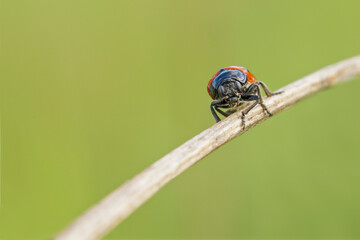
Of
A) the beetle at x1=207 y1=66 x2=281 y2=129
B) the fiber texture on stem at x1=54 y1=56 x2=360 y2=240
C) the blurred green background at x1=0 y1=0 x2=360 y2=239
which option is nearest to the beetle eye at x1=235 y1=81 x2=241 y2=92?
the beetle at x1=207 y1=66 x2=281 y2=129

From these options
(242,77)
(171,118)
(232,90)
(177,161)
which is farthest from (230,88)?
(177,161)

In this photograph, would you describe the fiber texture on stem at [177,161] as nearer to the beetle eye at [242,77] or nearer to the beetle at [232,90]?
the beetle at [232,90]

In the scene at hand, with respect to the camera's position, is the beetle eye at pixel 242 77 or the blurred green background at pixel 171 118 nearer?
the beetle eye at pixel 242 77

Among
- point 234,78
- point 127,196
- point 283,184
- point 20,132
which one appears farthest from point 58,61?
point 127,196

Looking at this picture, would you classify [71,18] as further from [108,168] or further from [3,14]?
[108,168]

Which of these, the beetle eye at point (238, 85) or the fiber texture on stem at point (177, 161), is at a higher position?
the beetle eye at point (238, 85)

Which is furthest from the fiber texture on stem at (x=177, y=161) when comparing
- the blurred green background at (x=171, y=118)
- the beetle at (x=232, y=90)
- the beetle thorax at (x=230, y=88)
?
the blurred green background at (x=171, y=118)

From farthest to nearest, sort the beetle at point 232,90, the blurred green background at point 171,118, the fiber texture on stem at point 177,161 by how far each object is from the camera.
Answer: the blurred green background at point 171,118 < the beetle at point 232,90 < the fiber texture on stem at point 177,161
